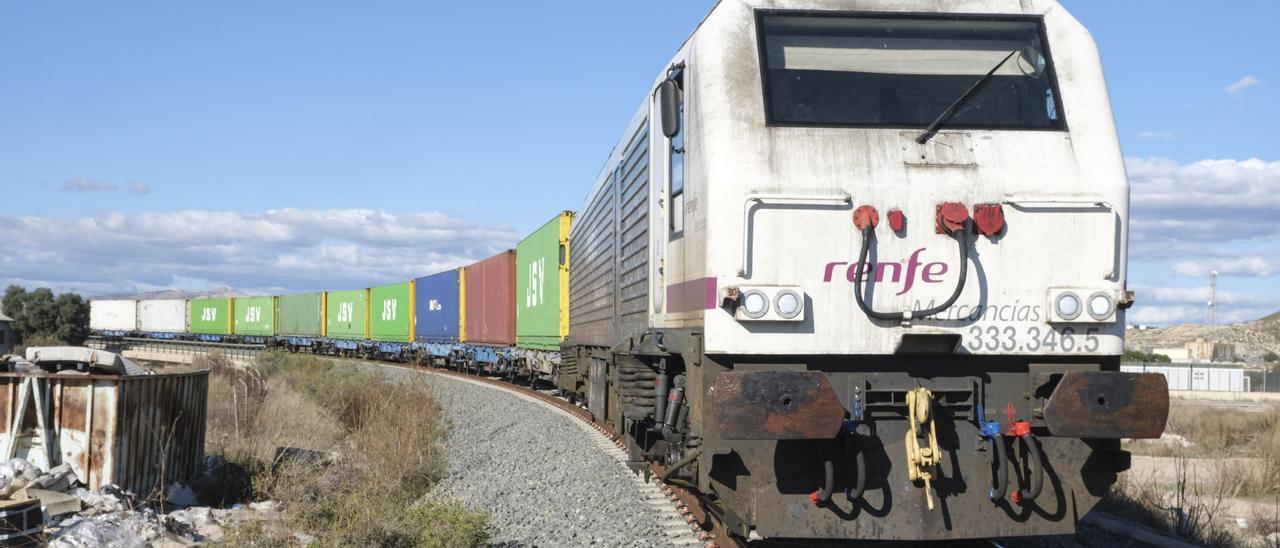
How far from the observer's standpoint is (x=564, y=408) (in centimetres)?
1875

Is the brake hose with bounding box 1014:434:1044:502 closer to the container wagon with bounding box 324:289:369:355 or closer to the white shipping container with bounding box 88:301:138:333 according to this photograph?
the container wagon with bounding box 324:289:369:355

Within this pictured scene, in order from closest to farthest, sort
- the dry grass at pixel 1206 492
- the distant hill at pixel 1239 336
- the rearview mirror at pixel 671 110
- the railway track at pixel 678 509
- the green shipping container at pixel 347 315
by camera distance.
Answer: the rearview mirror at pixel 671 110
the railway track at pixel 678 509
the dry grass at pixel 1206 492
the green shipping container at pixel 347 315
the distant hill at pixel 1239 336

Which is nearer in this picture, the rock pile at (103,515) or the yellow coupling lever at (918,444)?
the yellow coupling lever at (918,444)

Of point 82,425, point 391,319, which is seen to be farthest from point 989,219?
point 391,319

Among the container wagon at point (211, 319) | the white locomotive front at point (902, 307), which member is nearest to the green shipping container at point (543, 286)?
the white locomotive front at point (902, 307)

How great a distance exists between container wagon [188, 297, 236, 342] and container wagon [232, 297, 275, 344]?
35.8 inches

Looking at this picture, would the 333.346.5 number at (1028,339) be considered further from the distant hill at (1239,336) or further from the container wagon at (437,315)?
the distant hill at (1239,336)

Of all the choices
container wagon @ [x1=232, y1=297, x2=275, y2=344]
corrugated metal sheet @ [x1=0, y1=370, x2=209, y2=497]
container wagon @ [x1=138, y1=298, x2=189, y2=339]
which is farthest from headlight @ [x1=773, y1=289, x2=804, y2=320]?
container wagon @ [x1=138, y1=298, x2=189, y2=339]

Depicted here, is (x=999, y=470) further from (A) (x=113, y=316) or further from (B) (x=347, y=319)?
(A) (x=113, y=316)

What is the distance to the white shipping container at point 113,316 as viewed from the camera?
67.6 metres

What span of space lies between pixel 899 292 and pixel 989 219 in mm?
602

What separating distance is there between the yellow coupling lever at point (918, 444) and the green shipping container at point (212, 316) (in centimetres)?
5551

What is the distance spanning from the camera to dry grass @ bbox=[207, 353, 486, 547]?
749 cm

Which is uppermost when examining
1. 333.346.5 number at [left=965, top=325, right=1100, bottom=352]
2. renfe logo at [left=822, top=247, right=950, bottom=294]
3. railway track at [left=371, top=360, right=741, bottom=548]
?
renfe logo at [left=822, top=247, right=950, bottom=294]
